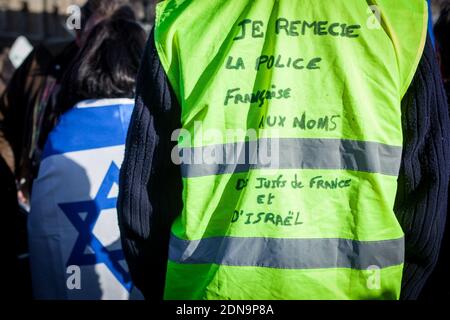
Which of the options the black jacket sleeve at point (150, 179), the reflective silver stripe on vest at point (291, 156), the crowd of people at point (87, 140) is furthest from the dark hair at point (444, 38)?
the black jacket sleeve at point (150, 179)

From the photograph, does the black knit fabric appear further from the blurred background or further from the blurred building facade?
the blurred building facade

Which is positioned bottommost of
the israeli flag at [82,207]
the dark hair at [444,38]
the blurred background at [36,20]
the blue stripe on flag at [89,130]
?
the israeli flag at [82,207]

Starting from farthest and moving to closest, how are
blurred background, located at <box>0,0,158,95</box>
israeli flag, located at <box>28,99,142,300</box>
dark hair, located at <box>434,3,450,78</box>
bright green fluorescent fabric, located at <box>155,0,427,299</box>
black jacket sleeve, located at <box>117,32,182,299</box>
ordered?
1. blurred background, located at <box>0,0,158,95</box>
2. dark hair, located at <box>434,3,450,78</box>
3. israeli flag, located at <box>28,99,142,300</box>
4. black jacket sleeve, located at <box>117,32,182,299</box>
5. bright green fluorescent fabric, located at <box>155,0,427,299</box>

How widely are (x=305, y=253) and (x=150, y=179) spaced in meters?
0.48

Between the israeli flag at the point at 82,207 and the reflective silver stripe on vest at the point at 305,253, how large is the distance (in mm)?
986

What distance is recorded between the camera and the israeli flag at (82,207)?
2.12 meters

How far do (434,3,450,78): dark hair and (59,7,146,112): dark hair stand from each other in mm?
1425

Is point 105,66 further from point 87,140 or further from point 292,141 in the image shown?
point 292,141

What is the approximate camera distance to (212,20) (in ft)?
4.13

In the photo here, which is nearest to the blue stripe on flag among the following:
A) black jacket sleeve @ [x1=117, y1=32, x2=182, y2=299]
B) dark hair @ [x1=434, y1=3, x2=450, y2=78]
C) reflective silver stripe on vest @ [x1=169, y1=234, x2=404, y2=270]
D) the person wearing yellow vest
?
black jacket sleeve @ [x1=117, y1=32, x2=182, y2=299]

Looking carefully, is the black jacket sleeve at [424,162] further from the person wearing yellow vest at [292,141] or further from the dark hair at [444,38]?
the dark hair at [444,38]

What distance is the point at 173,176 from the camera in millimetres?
1431

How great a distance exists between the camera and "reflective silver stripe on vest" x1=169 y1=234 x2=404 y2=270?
1.20m

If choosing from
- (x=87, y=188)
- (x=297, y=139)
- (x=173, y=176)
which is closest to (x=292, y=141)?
(x=297, y=139)
